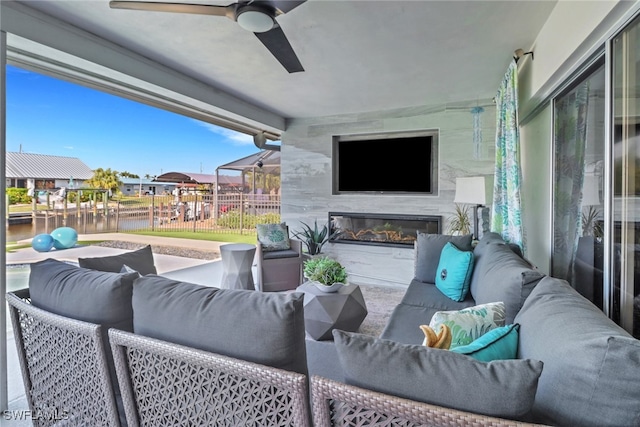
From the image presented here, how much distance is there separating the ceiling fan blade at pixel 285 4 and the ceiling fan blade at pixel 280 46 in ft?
0.48

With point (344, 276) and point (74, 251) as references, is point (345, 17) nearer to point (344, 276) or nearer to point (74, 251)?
point (344, 276)

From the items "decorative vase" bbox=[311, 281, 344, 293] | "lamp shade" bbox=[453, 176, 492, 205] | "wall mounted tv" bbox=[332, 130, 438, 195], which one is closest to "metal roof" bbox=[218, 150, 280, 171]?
"wall mounted tv" bbox=[332, 130, 438, 195]

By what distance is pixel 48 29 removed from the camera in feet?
7.23

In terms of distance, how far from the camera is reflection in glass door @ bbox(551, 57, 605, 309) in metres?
1.65

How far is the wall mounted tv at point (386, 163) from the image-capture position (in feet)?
14.5

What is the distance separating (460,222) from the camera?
13.3 feet

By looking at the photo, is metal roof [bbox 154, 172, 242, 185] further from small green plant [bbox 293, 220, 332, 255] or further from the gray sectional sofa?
the gray sectional sofa

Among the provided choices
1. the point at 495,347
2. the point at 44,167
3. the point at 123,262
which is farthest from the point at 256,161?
the point at 495,347

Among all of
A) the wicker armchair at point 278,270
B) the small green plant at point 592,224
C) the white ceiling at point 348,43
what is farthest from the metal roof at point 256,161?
the small green plant at point 592,224

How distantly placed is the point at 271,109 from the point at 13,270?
3393mm

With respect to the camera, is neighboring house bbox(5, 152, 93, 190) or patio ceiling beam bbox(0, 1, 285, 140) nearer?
patio ceiling beam bbox(0, 1, 285, 140)

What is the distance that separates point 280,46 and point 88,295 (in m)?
1.78

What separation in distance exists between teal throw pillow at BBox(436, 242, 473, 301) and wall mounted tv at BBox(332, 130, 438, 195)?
6.57 ft

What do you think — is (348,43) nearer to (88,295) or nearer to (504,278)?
(504,278)
